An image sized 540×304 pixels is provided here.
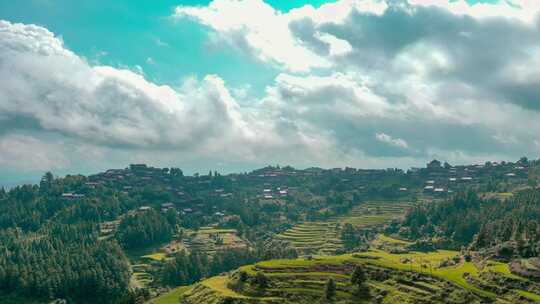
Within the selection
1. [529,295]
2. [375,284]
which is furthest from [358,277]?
[529,295]

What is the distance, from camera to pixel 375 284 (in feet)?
375

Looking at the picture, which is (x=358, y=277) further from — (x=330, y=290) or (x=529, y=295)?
(x=529, y=295)

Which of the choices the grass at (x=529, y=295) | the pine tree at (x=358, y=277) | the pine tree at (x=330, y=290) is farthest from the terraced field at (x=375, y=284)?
the pine tree at (x=358, y=277)

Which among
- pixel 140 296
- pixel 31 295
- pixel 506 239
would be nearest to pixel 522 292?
pixel 506 239

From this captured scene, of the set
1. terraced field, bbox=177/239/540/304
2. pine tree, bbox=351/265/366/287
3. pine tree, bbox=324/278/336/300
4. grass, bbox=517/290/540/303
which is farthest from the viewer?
pine tree, bbox=351/265/366/287

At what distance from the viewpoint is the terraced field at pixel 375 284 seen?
103m

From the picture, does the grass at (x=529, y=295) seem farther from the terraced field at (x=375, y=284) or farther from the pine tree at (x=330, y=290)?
the pine tree at (x=330, y=290)

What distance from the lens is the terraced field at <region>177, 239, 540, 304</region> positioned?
103 meters

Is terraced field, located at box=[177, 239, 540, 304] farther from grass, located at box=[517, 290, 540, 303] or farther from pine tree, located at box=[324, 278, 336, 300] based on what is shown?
pine tree, located at box=[324, 278, 336, 300]

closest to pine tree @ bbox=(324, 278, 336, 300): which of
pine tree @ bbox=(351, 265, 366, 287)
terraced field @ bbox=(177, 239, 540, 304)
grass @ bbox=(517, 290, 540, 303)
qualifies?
terraced field @ bbox=(177, 239, 540, 304)

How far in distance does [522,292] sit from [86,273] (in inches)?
5813

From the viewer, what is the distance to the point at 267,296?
11369 cm

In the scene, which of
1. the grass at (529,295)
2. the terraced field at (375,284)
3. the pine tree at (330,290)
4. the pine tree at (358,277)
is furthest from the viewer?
the pine tree at (358,277)

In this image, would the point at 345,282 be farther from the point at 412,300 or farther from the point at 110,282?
the point at 110,282
